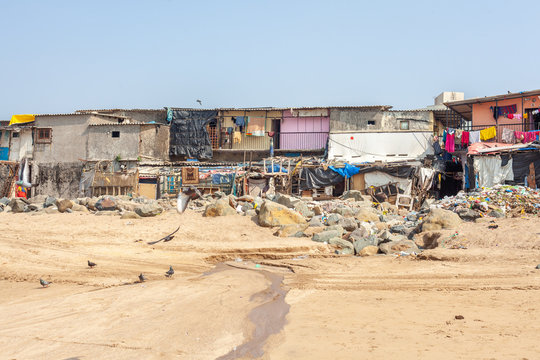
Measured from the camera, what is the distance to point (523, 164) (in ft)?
68.5

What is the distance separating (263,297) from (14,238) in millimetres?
8353

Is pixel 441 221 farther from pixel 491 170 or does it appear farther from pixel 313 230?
pixel 491 170

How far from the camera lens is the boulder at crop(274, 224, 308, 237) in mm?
14095

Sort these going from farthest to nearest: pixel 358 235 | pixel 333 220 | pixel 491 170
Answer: pixel 491 170, pixel 333 220, pixel 358 235

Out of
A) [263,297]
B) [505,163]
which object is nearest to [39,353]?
[263,297]

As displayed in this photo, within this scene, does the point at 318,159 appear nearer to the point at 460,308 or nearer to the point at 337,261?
the point at 337,261

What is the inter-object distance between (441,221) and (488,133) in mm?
13268

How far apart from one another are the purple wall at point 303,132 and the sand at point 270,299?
60.9 feet

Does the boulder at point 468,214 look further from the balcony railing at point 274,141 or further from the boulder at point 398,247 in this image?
the balcony railing at point 274,141

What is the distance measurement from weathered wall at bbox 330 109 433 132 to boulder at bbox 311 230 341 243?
18.1 meters

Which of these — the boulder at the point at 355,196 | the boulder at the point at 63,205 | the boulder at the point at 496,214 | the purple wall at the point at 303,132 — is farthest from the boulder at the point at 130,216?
the purple wall at the point at 303,132

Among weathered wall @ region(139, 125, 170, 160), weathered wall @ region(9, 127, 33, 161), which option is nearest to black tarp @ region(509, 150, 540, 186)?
weathered wall @ region(139, 125, 170, 160)

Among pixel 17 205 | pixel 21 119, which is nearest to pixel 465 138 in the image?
pixel 17 205

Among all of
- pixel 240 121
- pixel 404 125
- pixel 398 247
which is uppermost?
pixel 240 121
